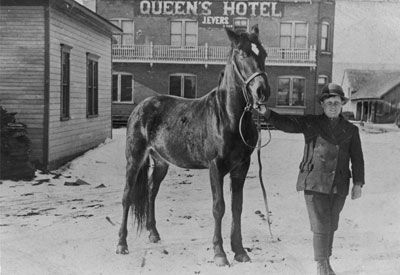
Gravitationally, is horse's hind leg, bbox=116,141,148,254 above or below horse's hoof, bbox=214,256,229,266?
above

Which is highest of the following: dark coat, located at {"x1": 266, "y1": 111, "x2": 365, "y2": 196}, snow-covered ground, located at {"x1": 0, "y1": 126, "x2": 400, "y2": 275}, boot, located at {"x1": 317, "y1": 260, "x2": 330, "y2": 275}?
dark coat, located at {"x1": 266, "y1": 111, "x2": 365, "y2": 196}

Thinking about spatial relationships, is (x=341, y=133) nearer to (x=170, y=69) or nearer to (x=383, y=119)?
(x=383, y=119)

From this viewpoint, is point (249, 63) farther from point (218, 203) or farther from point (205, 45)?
point (205, 45)

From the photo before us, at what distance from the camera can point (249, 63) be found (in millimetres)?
3582

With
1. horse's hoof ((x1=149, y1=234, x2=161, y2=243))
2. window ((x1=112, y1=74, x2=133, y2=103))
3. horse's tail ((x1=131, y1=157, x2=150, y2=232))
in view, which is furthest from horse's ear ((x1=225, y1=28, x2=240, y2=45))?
window ((x1=112, y1=74, x2=133, y2=103))

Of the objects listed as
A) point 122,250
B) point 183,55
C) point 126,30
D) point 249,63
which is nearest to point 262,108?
point 249,63

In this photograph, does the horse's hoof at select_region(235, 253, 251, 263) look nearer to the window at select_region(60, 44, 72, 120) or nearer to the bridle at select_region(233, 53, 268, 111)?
the bridle at select_region(233, 53, 268, 111)

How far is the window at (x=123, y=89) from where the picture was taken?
19.5 metres

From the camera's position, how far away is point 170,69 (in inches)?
790

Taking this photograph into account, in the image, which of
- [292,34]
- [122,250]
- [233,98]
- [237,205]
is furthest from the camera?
[292,34]

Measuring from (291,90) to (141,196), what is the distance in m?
17.6

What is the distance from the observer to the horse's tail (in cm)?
475

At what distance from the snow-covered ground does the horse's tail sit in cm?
25

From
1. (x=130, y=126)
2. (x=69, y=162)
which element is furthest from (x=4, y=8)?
(x=130, y=126)
